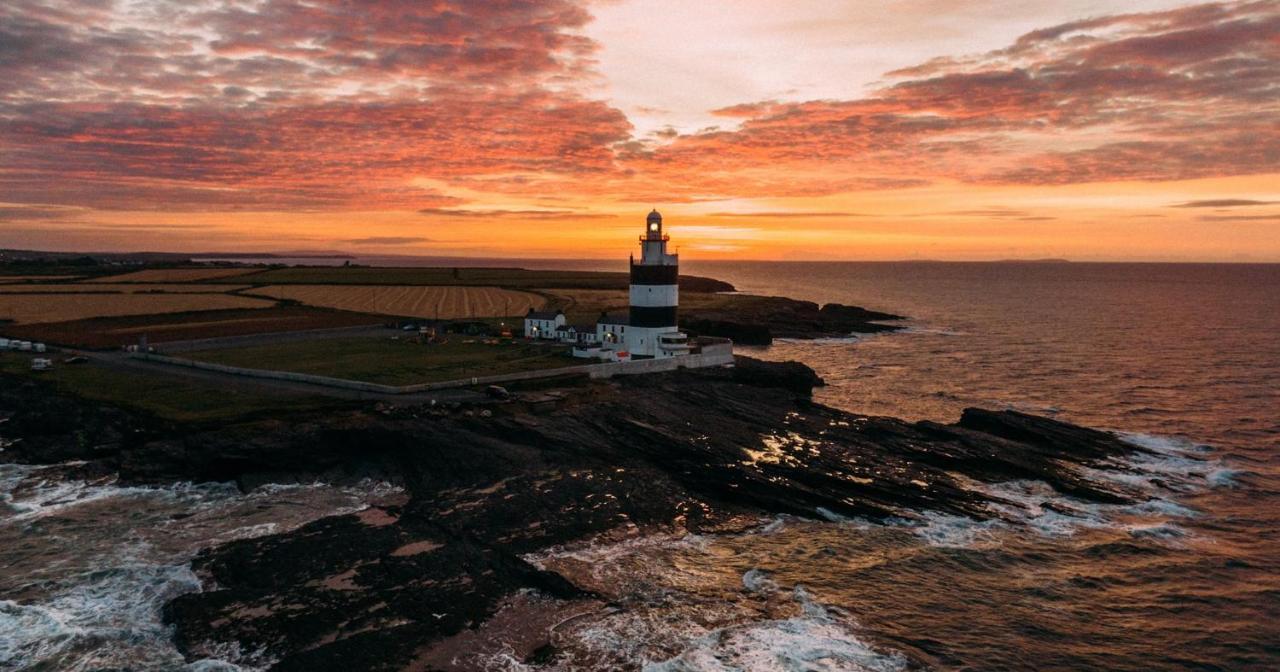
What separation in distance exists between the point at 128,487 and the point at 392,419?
1175 centimetres

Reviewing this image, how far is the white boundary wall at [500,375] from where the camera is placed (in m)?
43.7

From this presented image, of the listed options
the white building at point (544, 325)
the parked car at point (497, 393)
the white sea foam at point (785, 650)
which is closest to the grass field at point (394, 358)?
the parked car at point (497, 393)

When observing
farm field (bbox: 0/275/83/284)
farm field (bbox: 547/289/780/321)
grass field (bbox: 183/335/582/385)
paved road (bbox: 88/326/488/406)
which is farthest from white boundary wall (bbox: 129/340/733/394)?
farm field (bbox: 0/275/83/284)

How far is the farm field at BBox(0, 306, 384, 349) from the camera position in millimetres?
64188

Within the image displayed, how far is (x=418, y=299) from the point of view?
10625cm

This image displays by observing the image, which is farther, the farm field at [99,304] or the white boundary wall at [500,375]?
the farm field at [99,304]

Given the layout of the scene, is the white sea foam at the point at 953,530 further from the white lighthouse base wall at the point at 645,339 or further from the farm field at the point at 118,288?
the farm field at the point at 118,288

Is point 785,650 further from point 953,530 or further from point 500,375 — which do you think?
point 500,375

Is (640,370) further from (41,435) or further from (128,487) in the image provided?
(41,435)

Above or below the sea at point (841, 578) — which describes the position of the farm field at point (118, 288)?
above

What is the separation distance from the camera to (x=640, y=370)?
173 feet

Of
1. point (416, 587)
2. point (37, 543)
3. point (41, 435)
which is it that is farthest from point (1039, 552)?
point (41, 435)

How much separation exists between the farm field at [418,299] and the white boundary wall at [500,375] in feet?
108

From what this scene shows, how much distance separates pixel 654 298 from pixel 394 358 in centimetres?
2009
